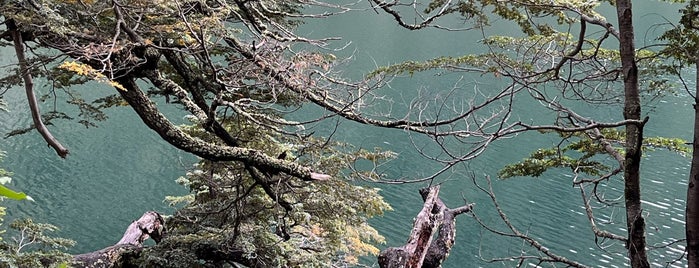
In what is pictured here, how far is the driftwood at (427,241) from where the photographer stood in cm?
551

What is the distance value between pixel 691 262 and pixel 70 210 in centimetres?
1671

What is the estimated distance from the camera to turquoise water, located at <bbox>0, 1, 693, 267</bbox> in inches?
676

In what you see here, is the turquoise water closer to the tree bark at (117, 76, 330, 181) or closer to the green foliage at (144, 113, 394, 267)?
the green foliage at (144, 113, 394, 267)

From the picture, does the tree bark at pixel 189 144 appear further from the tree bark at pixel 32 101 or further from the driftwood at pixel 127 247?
the driftwood at pixel 127 247

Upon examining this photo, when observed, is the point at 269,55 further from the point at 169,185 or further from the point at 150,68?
the point at 169,185

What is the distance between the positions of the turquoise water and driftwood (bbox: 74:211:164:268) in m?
6.75

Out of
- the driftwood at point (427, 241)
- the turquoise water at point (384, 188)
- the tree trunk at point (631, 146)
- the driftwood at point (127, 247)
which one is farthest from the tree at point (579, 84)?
the turquoise water at point (384, 188)

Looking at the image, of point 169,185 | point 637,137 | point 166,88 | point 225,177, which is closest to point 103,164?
point 169,185

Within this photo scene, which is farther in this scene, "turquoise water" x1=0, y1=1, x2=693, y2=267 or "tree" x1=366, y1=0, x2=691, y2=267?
"turquoise water" x1=0, y1=1, x2=693, y2=267

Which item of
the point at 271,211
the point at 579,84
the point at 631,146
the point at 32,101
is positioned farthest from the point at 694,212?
the point at 271,211

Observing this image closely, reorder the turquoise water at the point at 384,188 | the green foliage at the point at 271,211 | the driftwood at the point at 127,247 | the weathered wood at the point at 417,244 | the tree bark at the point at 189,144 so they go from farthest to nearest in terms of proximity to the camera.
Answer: the turquoise water at the point at 384,188, the green foliage at the point at 271,211, the driftwood at the point at 127,247, the weathered wood at the point at 417,244, the tree bark at the point at 189,144

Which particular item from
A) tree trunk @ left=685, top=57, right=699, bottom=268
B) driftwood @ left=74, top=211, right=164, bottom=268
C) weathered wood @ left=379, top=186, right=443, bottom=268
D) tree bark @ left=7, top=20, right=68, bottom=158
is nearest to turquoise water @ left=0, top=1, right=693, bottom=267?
driftwood @ left=74, top=211, right=164, bottom=268

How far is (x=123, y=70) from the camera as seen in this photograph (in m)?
4.87

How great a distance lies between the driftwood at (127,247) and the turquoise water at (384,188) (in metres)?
6.75
